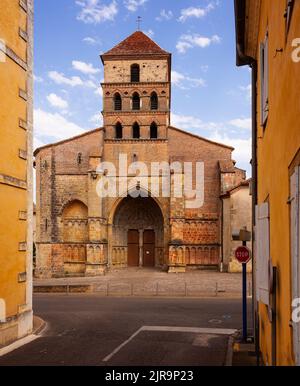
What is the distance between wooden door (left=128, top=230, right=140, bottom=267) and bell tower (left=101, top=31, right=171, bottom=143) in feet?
23.3

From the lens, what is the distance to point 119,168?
32.0 m

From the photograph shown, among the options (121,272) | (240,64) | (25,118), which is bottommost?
(121,272)

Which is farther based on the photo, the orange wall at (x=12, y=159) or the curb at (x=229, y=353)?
the orange wall at (x=12, y=159)

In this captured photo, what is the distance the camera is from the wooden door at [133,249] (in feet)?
113

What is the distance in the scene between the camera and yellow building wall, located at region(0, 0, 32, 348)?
1077 centimetres

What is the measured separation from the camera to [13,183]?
11250mm

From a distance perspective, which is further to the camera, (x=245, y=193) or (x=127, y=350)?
(x=245, y=193)

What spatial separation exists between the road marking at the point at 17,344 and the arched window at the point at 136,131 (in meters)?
22.5

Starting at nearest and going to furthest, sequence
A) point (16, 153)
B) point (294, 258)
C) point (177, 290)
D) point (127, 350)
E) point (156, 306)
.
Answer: point (294, 258) → point (127, 350) → point (16, 153) → point (156, 306) → point (177, 290)

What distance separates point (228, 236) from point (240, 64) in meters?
21.3

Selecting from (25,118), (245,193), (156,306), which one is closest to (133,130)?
(245,193)

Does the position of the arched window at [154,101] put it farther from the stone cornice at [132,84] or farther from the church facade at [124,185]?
the stone cornice at [132,84]

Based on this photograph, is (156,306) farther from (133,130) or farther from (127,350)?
(133,130)

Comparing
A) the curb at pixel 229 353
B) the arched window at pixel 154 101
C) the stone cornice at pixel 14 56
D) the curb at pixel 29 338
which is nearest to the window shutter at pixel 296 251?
the curb at pixel 229 353
